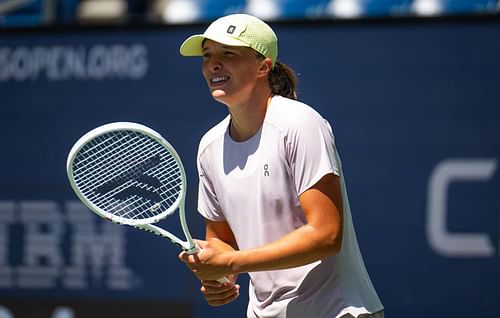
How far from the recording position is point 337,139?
5.31 metres

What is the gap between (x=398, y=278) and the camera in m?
5.20

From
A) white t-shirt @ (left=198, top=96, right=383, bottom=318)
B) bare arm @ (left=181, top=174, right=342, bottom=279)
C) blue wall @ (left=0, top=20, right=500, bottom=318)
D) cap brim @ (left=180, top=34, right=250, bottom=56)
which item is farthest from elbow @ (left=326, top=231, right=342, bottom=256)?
blue wall @ (left=0, top=20, right=500, bottom=318)

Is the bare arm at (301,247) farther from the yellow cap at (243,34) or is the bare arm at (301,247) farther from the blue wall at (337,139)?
the blue wall at (337,139)

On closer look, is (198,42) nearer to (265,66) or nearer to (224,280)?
(265,66)

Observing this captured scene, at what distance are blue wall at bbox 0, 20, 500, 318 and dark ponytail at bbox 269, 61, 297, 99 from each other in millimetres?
1868

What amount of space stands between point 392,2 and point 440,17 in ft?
2.83

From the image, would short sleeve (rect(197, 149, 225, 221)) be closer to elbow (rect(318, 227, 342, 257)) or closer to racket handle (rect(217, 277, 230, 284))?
racket handle (rect(217, 277, 230, 284))

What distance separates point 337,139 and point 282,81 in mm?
1920

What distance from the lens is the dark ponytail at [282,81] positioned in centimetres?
340

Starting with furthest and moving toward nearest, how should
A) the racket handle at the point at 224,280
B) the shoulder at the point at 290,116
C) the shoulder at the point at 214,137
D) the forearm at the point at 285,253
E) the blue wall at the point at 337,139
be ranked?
1. the blue wall at the point at 337,139
2. the shoulder at the point at 214,137
3. the racket handle at the point at 224,280
4. the shoulder at the point at 290,116
5. the forearm at the point at 285,253

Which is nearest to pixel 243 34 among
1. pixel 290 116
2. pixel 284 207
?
pixel 290 116

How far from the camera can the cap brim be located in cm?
315

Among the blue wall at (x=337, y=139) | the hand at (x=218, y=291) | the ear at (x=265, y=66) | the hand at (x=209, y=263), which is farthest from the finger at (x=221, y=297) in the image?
the blue wall at (x=337, y=139)

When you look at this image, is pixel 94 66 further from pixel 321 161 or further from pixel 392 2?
pixel 321 161
